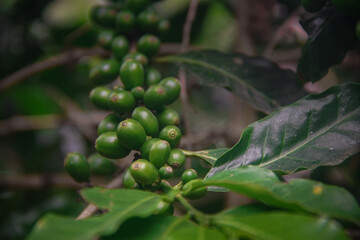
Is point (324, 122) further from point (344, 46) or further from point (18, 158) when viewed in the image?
point (18, 158)

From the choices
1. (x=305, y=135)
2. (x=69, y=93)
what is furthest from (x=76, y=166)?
(x=69, y=93)

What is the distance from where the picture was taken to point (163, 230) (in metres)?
0.76

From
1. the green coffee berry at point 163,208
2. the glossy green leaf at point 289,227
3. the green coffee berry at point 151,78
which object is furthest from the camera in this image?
the green coffee berry at point 151,78

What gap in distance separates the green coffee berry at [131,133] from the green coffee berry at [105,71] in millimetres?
549

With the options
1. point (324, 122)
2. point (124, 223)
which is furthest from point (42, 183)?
point (324, 122)

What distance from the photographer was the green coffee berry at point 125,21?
5.24 feet

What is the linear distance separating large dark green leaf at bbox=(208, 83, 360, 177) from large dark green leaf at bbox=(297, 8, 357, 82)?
22 centimetres

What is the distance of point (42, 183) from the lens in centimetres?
210

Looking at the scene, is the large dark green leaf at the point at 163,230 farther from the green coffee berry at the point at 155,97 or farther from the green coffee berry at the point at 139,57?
the green coffee berry at the point at 139,57

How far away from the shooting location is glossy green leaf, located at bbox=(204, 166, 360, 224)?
68 centimetres

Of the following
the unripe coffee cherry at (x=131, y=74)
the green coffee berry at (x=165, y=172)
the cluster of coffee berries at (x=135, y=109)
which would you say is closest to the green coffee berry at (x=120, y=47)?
the cluster of coffee berries at (x=135, y=109)

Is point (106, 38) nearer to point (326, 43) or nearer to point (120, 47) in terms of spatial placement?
point (120, 47)

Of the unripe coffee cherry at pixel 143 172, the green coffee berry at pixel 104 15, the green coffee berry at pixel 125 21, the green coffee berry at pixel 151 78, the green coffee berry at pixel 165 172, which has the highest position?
the green coffee berry at pixel 104 15

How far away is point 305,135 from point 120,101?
628 millimetres
